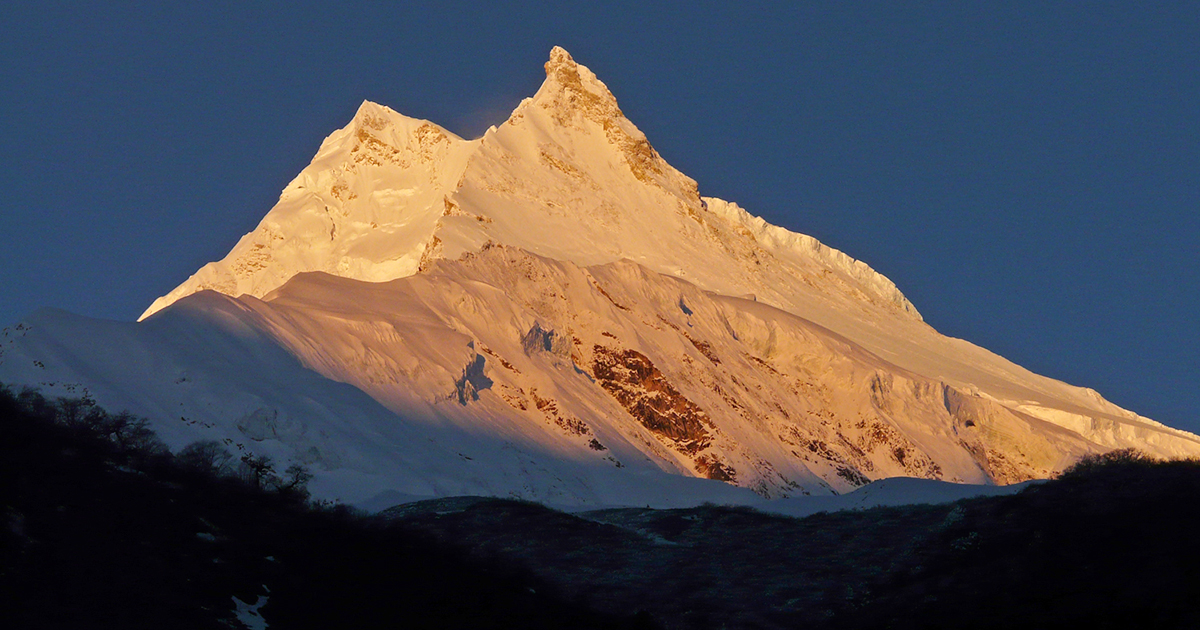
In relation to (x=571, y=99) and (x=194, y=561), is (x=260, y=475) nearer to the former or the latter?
(x=194, y=561)

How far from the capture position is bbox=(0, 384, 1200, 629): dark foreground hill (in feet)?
95.6

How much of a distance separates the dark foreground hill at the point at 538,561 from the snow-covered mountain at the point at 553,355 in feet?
110

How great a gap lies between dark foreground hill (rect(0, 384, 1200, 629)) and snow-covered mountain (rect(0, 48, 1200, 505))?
1317 inches

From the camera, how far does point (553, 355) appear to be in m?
120

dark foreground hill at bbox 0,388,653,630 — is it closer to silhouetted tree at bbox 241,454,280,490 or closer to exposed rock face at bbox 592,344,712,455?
silhouetted tree at bbox 241,454,280,490

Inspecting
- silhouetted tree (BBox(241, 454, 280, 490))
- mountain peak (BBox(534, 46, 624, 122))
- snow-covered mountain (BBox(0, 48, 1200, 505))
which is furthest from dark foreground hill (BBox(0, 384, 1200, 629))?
mountain peak (BBox(534, 46, 624, 122))

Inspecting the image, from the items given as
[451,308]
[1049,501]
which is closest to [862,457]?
[451,308]

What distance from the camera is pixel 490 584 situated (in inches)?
1361

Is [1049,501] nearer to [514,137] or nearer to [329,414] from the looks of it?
[329,414]

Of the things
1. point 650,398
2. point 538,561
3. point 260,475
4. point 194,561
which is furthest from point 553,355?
point 194,561

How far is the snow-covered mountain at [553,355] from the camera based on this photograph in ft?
269

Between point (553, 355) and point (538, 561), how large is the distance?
80083 millimetres

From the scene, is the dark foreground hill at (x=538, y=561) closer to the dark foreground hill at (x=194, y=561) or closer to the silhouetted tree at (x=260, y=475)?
Answer: the dark foreground hill at (x=194, y=561)

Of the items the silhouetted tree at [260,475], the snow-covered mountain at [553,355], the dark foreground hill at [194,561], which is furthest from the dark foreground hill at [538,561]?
the snow-covered mountain at [553,355]
